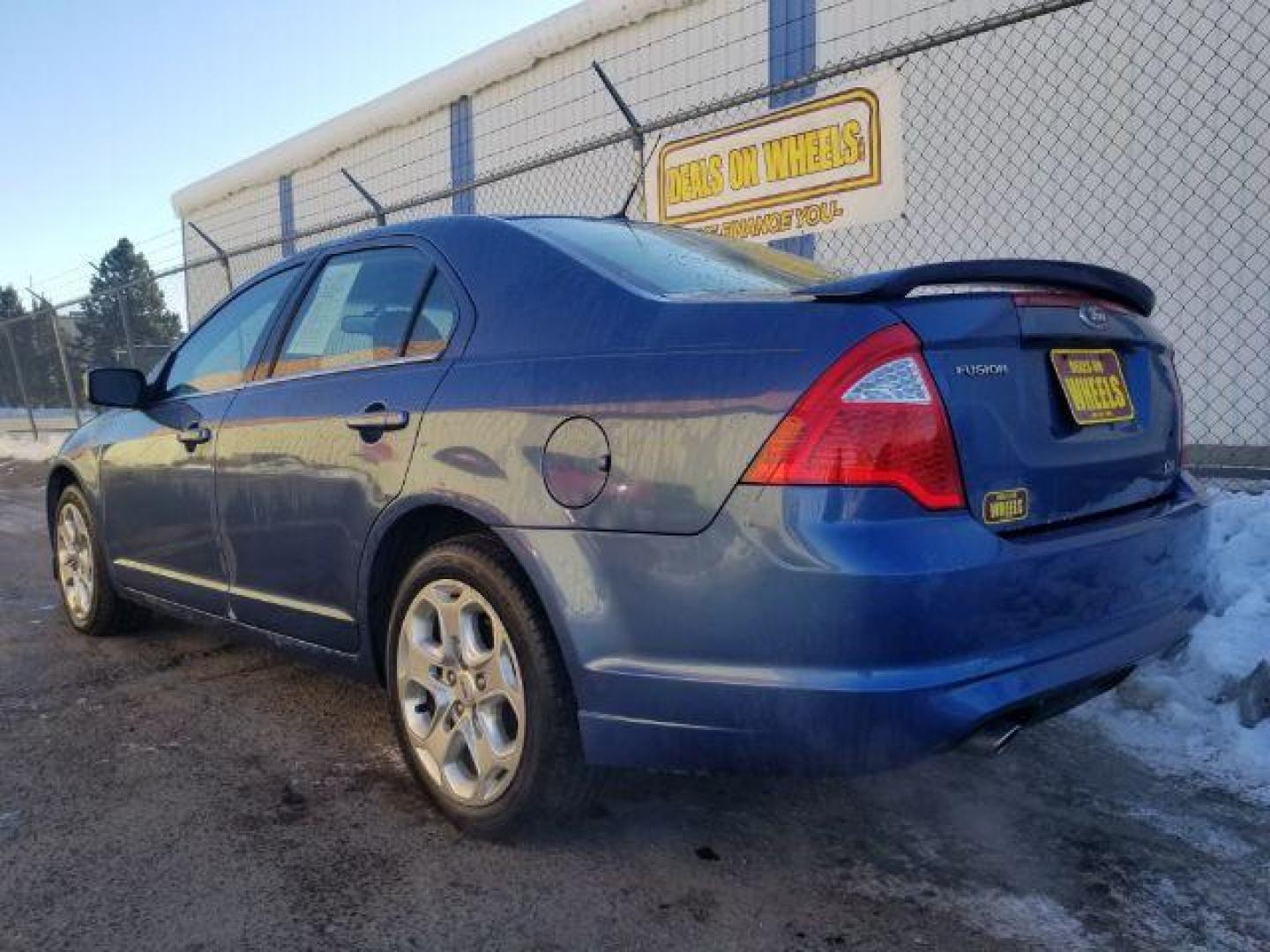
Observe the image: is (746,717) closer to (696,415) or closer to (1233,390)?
(696,415)

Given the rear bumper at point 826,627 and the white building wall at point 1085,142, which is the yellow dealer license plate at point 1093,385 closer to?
the rear bumper at point 826,627

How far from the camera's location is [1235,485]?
17.8 feet

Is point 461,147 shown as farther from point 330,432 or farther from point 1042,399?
point 1042,399

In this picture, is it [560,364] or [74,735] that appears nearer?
Answer: [560,364]

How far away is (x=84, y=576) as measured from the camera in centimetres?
473

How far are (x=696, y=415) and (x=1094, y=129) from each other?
22.1ft

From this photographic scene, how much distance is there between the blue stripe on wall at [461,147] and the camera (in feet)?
42.2

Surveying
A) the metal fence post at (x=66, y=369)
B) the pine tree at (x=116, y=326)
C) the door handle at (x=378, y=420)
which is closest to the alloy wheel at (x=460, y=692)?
the door handle at (x=378, y=420)

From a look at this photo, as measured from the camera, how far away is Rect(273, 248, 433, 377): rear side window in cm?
304

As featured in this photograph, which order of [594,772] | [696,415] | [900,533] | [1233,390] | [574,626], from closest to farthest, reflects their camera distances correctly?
[900,533] → [696,415] → [574,626] → [594,772] → [1233,390]

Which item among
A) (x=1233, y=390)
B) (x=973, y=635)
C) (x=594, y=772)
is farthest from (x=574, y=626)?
(x=1233, y=390)

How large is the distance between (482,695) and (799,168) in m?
4.92

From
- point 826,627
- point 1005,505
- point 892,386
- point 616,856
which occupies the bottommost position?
point 616,856

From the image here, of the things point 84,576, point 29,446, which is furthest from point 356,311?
point 29,446
